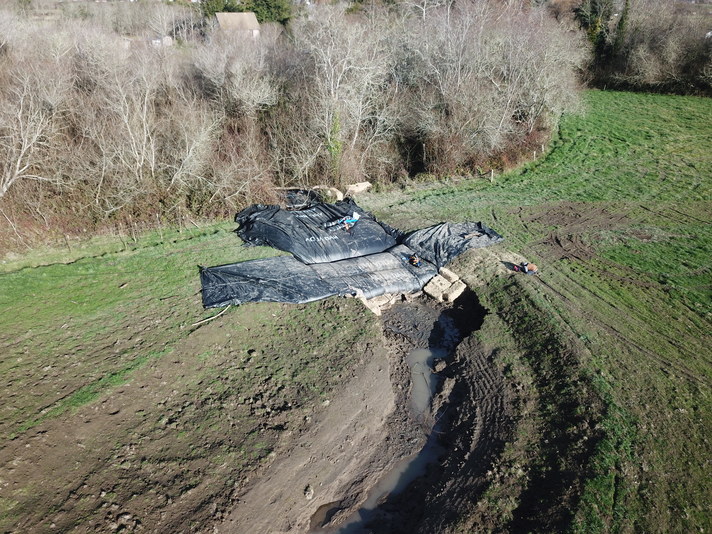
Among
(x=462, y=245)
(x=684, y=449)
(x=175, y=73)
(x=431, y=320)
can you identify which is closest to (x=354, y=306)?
(x=431, y=320)

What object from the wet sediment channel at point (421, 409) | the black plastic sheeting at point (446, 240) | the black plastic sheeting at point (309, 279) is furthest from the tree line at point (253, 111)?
the wet sediment channel at point (421, 409)

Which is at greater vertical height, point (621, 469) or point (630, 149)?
point (630, 149)

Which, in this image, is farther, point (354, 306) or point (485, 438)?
point (354, 306)

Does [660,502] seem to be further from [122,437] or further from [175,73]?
[175,73]

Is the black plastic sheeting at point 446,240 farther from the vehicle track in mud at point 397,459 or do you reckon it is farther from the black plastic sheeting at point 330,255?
the vehicle track in mud at point 397,459

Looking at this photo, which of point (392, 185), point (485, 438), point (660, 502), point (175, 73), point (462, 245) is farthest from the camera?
point (175, 73)

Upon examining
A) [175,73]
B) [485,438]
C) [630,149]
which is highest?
[175,73]
